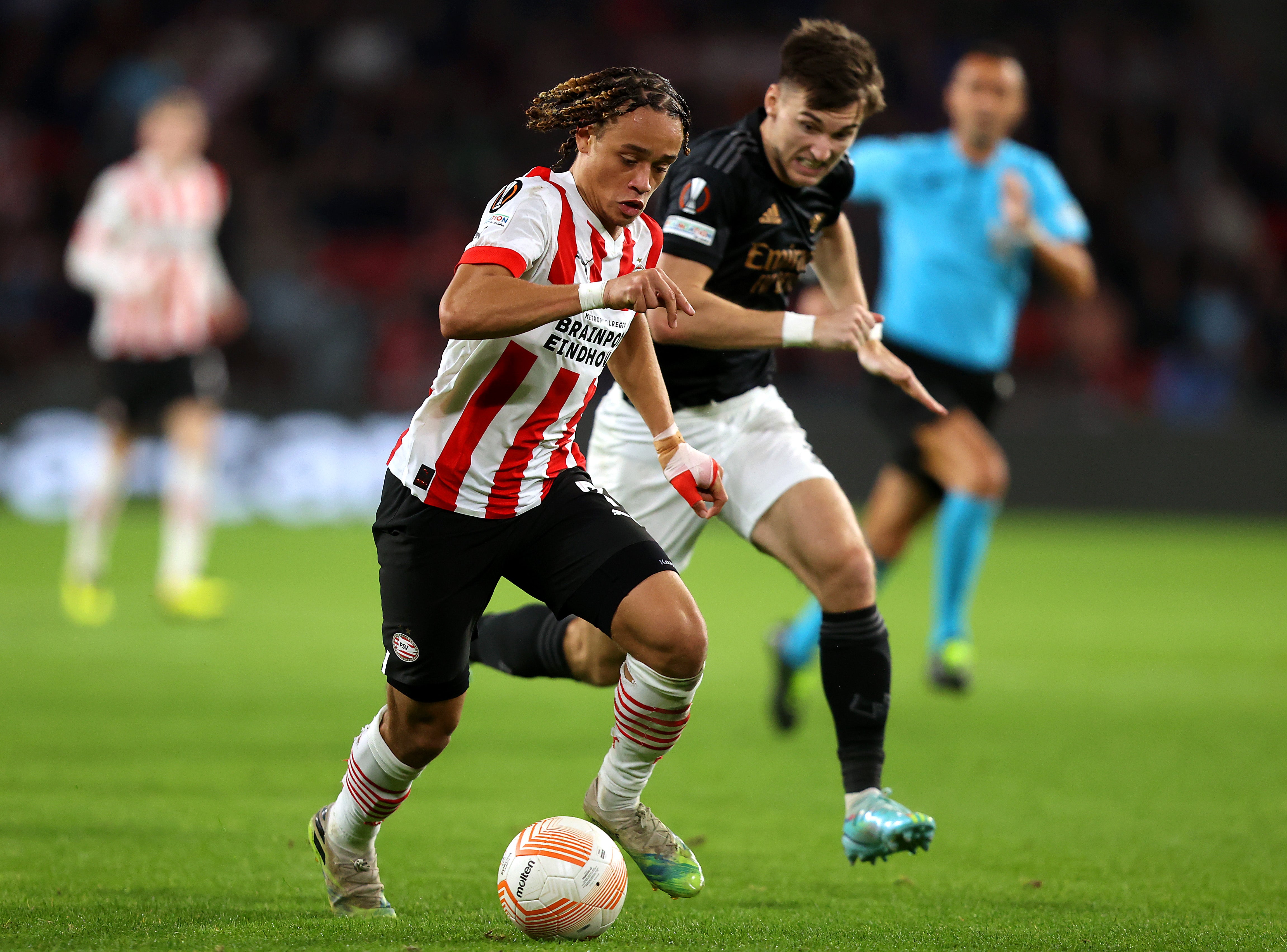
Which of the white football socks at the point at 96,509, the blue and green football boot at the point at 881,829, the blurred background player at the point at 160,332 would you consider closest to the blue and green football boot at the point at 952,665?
the blue and green football boot at the point at 881,829

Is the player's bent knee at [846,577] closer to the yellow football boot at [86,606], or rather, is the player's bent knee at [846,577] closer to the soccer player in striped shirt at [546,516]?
the soccer player in striped shirt at [546,516]

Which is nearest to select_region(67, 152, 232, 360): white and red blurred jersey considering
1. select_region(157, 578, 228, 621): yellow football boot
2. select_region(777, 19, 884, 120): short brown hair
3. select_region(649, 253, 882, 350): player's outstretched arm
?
select_region(157, 578, 228, 621): yellow football boot

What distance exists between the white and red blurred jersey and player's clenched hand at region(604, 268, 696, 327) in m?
6.46

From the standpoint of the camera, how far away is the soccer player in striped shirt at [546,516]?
3588 millimetres

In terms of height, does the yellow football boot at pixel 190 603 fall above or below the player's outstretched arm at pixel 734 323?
below

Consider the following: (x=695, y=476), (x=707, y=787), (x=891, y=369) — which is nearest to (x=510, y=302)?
(x=695, y=476)

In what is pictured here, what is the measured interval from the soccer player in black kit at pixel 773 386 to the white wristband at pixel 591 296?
2.96 ft

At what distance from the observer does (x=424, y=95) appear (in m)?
18.8

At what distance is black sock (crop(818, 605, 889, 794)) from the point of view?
4.22 m

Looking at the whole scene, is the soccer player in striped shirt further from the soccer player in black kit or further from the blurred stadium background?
the blurred stadium background

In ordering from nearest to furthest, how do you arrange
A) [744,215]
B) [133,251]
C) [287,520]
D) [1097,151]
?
[744,215]
[133,251]
[287,520]
[1097,151]

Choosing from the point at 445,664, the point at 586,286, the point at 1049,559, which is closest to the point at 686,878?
the point at 445,664

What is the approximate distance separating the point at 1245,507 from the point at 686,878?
12813mm

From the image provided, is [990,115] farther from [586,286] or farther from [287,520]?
[287,520]
